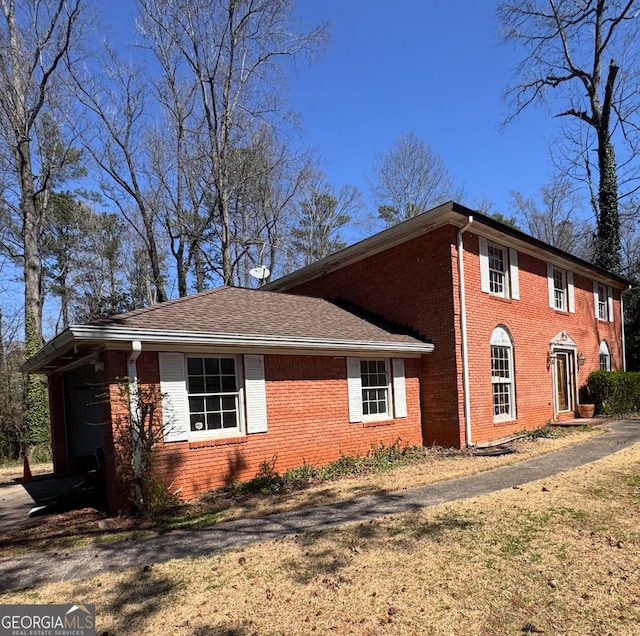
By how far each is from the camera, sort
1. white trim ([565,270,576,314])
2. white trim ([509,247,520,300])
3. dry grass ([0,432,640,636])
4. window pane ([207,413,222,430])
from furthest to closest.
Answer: white trim ([565,270,576,314])
white trim ([509,247,520,300])
window pane ([207,413,222,430])
dry grass ([0,432,640,636])

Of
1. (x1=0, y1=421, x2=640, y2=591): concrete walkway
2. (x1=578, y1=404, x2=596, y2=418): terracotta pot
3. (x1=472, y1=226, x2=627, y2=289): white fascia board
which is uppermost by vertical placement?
(x1=472, y1=226, x2=627, y2=289): white fascia board

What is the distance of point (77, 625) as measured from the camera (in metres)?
3.59

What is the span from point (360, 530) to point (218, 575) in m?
1.76

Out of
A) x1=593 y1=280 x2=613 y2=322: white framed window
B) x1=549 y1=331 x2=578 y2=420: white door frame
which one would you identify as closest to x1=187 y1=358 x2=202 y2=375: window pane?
x1=549 y1=331 x2=578 y2=420: white door frame

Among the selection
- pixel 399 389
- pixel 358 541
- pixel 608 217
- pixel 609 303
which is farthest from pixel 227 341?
pixel 608 217

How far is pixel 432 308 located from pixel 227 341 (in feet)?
18.4

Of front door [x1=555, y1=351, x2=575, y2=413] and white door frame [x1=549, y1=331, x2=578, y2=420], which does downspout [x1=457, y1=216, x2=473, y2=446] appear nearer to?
white door frame [x1=549, y1=331, x2=578, y2=420]

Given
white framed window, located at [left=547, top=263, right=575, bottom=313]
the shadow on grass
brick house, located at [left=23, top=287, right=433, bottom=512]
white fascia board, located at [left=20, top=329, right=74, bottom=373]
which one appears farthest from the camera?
white framed window, located at [left=547, top=263, right=575, bottom=313]

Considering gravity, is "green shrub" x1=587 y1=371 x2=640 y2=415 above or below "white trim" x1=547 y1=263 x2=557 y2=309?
below

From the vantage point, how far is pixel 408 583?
3957 millimetres

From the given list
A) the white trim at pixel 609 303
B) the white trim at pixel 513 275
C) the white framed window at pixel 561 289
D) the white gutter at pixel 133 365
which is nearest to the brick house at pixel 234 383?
the white gutter at pixel 133 365

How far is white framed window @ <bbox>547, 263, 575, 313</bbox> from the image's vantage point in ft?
47.9

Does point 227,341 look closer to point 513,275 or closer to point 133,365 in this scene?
point 133,365

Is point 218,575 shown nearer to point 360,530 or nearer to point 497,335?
point 360,530
